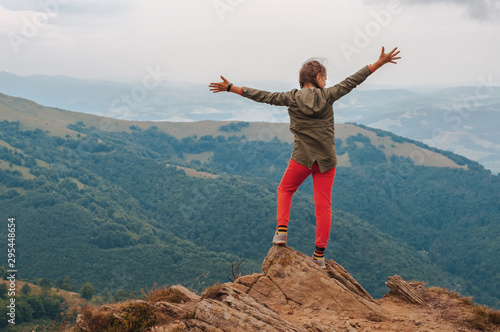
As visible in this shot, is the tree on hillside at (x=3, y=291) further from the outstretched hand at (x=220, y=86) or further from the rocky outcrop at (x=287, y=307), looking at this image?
the outstretched hand at (x=220, y=86)

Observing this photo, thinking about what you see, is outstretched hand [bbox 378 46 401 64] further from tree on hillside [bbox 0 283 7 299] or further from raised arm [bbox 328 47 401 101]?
tree on hillside [bbox 0 283 7 299]

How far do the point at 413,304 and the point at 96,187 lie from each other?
588 feet

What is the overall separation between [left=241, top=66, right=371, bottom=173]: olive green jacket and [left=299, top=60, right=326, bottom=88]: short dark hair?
0.31 m

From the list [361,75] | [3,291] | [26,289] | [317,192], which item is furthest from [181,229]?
[361,75]

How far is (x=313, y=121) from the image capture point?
889 centimetres

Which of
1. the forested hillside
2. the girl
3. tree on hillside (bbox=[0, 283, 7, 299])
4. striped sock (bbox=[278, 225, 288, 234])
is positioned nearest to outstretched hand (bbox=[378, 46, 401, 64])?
the girl

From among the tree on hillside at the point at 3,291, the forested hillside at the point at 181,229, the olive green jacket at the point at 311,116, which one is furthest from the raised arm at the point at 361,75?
the forested hillside at the point at 181,229

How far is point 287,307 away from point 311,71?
4666mm

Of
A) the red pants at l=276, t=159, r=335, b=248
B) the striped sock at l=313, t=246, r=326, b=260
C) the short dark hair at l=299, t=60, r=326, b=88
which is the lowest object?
the striped sock at l=313, t=246, r=326, b=260

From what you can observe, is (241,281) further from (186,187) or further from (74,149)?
(74,149)

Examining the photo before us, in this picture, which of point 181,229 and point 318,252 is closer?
point 318,252

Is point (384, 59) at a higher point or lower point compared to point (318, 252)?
higher

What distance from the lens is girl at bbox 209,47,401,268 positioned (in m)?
8.59

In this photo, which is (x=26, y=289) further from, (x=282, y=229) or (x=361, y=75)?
(x=361, y=75)
